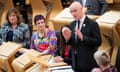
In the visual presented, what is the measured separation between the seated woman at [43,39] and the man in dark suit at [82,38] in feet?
2.35

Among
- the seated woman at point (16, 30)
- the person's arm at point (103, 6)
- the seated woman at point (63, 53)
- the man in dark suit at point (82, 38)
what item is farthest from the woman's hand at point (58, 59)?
the person's arm at point (103, 6)

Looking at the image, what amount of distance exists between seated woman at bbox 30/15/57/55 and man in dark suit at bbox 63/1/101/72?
0.71 m

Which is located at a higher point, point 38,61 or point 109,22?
point 109,22

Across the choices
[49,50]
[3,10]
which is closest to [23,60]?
[49,50]

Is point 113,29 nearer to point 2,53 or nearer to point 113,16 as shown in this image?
point 113,16

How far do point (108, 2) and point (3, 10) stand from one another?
9.28 feet

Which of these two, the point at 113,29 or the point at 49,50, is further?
the point at 49,50

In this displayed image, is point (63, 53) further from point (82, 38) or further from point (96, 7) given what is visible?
point (96, 7)

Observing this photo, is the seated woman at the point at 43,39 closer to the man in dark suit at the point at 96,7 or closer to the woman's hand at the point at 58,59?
the woman's hand at the point at 58,59

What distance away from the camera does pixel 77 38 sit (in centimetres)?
327

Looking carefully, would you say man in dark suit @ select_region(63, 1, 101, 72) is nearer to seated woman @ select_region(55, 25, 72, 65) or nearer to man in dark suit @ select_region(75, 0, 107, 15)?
seated woman @ select_region(55, 25, 72, 65)

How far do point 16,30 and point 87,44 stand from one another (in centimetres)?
156

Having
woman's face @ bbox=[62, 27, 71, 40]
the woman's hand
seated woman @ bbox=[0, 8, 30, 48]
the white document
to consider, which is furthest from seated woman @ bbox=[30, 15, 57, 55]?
woman's face @ bbox=[62, 27, 71, 40]

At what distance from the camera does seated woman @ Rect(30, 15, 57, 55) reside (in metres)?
4.08
